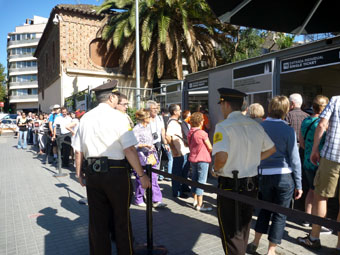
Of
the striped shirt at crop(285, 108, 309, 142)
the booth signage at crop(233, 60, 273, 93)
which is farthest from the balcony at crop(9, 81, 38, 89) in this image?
the striped shirt at crop(285, 108, 309, 142)

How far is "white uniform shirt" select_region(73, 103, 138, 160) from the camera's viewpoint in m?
2.91

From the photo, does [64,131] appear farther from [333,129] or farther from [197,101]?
[333,129]

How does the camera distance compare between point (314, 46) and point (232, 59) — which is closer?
point (314, 46)

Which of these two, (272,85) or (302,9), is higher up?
(302,9)

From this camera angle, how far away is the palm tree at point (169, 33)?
16703 mm

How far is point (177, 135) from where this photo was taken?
6125mm

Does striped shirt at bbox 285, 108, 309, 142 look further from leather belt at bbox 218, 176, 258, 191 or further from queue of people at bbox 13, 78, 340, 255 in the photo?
leather belt at bbox 218, 176, 258, 191

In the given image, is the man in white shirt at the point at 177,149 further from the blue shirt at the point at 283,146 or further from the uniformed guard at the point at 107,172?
the uniformed guard at the point at 107,172

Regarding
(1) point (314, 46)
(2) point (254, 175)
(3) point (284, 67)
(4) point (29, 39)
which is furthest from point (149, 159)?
(4) point (29, 39)

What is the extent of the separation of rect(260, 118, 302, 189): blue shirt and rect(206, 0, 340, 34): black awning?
4.07ft

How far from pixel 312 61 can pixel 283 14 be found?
185cm

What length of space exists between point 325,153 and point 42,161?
10.5 meters

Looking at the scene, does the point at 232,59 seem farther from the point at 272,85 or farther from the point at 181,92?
the point at 272,85

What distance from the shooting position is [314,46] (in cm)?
501
